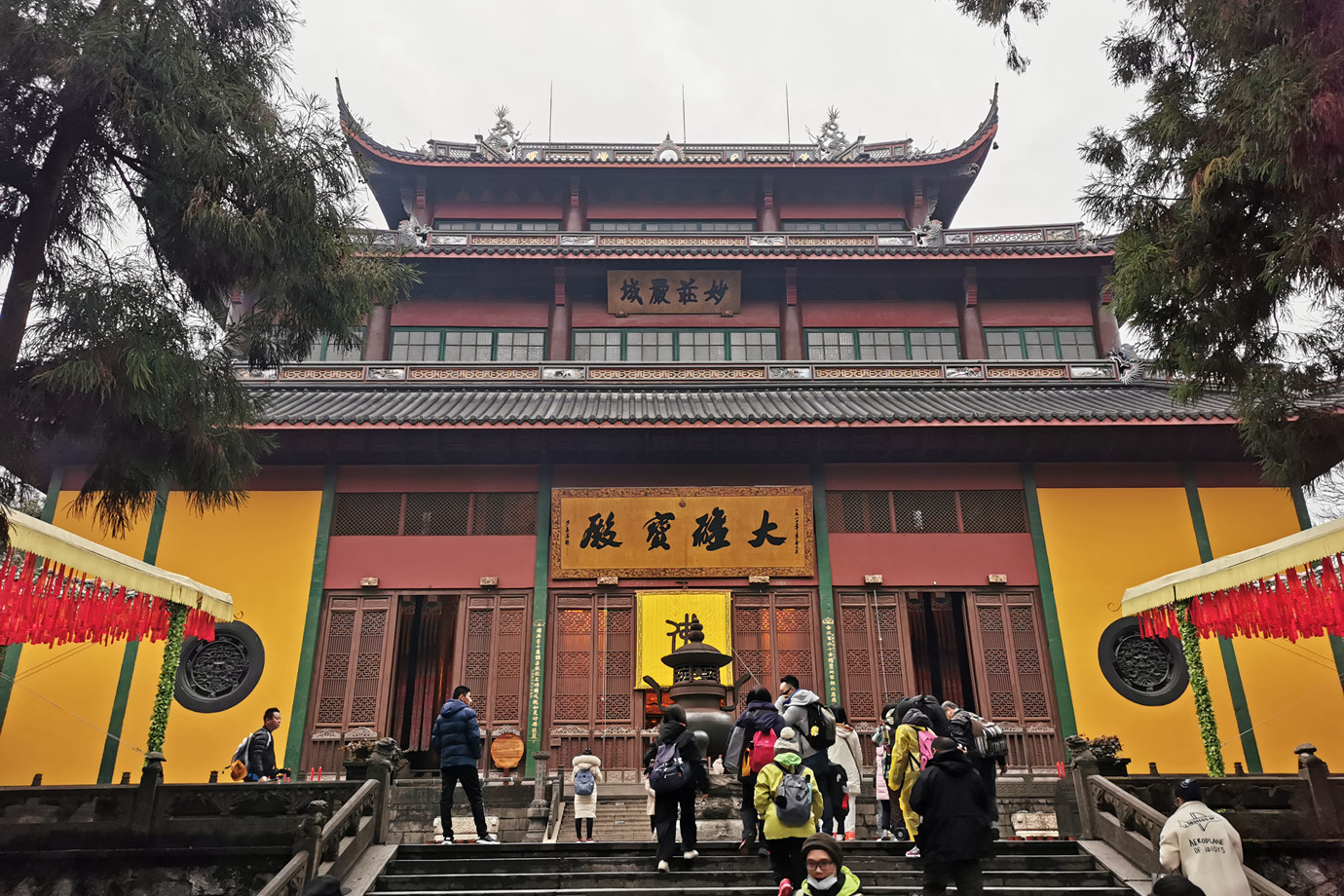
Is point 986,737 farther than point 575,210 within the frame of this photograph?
No

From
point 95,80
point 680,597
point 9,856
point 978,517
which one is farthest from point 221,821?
point 978,517

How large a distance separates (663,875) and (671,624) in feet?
20.1

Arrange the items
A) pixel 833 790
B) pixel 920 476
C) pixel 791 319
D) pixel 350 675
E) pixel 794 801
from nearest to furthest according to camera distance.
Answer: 1. pixel 794 801
2. pixel 833 790
3. pixel 350 675
4. pixel 920 476
5. pixel 791 319

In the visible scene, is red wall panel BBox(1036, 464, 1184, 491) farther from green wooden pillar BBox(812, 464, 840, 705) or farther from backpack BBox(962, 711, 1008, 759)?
backpack BBox(962, 711, 1008, 759)

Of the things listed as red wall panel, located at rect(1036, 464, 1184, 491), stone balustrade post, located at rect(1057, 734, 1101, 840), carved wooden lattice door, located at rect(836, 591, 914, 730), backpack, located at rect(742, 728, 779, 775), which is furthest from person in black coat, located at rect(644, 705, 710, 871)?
red wall panel, located at rect(1036, 464, 1184, 491)

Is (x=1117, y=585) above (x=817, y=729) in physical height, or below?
above

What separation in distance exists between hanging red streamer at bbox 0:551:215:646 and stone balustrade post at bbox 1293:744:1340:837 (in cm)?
1178

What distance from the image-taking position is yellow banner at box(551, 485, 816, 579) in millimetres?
13906

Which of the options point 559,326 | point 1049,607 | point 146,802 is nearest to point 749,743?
point 146,802

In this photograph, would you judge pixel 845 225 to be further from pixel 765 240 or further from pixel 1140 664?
pixel 1140 664

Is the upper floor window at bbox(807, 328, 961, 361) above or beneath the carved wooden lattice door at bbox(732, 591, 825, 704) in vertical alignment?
above

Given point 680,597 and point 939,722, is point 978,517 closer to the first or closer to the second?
point 680,597

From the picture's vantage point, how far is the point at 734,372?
16453 millimetres

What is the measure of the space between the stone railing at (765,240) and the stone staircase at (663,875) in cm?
1212
